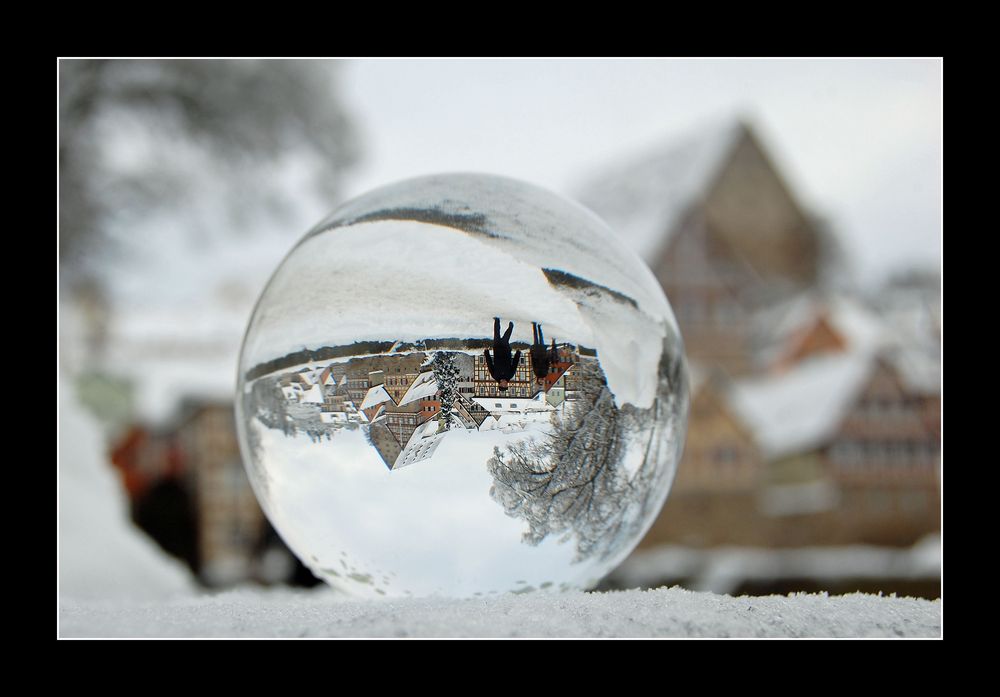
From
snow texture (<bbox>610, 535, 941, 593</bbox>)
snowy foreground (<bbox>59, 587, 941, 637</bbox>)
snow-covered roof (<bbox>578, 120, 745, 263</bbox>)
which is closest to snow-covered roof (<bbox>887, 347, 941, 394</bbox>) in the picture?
snow texture (<bbox>610, 535, 941, 593</bbox>)

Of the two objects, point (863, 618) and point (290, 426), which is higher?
point (290, 426)

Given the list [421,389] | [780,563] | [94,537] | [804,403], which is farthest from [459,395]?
[804,403]

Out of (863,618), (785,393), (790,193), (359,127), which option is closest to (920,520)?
(785,393)

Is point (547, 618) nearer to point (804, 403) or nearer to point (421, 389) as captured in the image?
point (421, 389)

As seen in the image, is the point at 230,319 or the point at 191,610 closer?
the point at 191,610

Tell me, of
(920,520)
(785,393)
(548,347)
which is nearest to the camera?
(548,347)

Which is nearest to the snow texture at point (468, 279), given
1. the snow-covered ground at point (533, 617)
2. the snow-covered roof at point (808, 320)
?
the snow-covered ground at point (533, 617)

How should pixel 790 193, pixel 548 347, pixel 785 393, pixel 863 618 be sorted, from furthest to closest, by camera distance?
pixel 790 193 → pixel 785 393 → pixel 863 618 → pixel 548 347

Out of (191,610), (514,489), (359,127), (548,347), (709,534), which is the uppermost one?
(359,127)

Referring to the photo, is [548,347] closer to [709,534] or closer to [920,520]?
[709,534]
